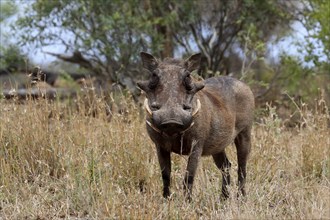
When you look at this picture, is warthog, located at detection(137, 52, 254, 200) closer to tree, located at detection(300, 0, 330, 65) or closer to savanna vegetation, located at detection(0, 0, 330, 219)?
savanna vegetation, located at detection(0, 0, 330, 219)

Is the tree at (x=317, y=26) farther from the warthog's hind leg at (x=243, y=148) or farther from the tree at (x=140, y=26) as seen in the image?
the warthog's hind leg at (x=243, y=148)

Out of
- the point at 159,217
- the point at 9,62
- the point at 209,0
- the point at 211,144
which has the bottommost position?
the point at 159,217

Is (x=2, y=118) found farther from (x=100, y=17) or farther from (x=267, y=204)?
(x=100, y=17)

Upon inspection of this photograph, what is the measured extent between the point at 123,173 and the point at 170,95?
167 cm

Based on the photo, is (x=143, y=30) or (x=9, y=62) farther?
(x=9, y=62)

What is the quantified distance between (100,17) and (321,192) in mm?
7975

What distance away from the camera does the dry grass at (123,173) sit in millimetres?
5023

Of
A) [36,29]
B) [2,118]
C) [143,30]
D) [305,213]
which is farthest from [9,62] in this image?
[305,213]

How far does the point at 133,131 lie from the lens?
6.81m

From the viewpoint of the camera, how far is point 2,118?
22.6 ft

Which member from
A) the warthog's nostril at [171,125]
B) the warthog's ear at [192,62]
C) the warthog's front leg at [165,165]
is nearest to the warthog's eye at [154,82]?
the warthog's ear at [192,62]

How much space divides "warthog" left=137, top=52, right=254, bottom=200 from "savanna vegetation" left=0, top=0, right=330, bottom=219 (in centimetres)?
32

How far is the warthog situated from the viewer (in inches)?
190

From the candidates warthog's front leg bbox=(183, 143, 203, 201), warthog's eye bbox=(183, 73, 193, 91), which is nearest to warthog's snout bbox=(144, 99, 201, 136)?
warthog's eye bbox=(183, 73, 193, 91)
